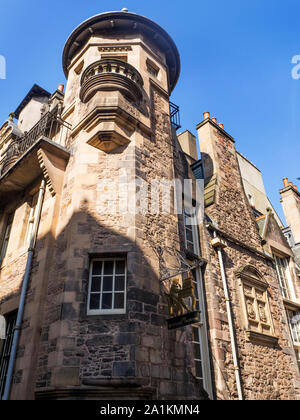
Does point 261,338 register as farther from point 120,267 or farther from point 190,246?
point 120,267

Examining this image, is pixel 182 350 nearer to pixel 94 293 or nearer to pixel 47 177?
pixel 94 293

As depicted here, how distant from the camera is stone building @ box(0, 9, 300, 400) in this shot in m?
6.30

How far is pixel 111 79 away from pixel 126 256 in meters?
4.81

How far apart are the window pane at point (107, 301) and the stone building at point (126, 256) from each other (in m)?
0.02

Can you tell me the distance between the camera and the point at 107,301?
6.78 meters

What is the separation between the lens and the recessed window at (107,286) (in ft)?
22.0

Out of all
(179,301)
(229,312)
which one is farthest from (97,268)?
(229,312)

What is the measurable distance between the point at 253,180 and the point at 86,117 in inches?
537

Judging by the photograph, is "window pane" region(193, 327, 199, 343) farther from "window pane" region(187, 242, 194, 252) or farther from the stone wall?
"window pane" region(187, 242, 194, 252)

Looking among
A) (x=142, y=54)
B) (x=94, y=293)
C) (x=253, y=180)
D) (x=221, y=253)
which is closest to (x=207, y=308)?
(x=221, y=253)

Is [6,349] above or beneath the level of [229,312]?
beneath

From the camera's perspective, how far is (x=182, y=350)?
22.8 feet

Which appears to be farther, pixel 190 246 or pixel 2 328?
pixel 190 246

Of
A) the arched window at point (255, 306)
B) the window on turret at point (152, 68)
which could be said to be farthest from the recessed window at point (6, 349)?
the window on turret at point (152, 68)
